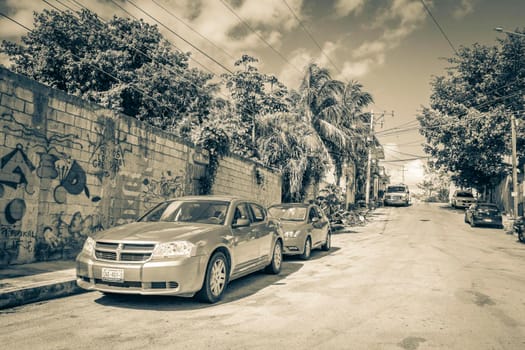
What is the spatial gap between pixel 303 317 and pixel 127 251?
246cm

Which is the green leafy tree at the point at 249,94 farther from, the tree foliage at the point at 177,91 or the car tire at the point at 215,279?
the car tire at the point at 215,279

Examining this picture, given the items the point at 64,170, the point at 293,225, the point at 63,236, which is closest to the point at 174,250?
the point at 63,236

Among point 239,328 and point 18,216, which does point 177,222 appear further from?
point 18,216

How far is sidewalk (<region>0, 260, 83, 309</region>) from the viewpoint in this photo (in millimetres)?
5659

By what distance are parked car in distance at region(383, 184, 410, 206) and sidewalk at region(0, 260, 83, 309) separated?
4258 cm

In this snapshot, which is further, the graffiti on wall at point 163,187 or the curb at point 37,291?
the graffiti on wall at point 163,187

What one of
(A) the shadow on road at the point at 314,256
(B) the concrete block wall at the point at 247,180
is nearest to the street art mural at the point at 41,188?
(A) the shadow on road at the point at 314,256

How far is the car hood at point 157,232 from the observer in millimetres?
5672

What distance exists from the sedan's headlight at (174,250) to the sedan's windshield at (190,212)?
3.72ft

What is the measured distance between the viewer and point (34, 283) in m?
6.27

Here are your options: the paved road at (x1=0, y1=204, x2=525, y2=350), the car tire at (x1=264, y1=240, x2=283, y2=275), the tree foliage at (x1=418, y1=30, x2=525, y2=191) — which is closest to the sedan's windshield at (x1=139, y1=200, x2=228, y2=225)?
the paved road at (x1=0, y1=204, x2=525, y2=350)

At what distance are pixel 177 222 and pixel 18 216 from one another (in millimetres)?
3490

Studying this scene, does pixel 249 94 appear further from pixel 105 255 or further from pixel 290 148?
pixel 105 255

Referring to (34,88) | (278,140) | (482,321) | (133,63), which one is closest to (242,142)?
(278,140)
